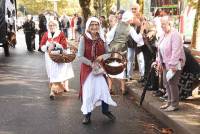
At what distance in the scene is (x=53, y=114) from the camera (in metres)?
9.22

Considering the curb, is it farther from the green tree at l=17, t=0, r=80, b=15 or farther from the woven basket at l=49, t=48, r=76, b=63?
the green tree at l=17, t=0, r=80, b=15

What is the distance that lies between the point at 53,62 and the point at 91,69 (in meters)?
3.14

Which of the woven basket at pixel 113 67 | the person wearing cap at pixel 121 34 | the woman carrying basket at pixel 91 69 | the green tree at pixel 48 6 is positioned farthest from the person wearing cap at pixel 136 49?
the green tree at pixel 48 6

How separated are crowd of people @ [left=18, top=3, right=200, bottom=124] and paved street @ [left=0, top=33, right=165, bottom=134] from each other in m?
0.31

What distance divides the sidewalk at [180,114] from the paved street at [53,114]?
14 cm

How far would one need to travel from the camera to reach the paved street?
26.4 feet

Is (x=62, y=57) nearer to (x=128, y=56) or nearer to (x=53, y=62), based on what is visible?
(x=53, y=62)

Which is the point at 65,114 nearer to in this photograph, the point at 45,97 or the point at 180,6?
the point at 45,97

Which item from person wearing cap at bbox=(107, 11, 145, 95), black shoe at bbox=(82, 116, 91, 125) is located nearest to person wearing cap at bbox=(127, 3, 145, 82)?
person wearing cap at bbox=(107, 11, 145, 95)

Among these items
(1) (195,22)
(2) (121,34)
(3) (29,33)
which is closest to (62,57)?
(2) (121,34)

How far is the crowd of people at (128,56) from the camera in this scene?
27.5ft

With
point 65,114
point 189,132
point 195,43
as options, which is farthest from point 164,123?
point 195,43

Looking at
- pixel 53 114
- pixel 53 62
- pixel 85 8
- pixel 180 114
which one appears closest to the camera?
pixel 180 114

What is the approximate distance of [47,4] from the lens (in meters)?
68.8
